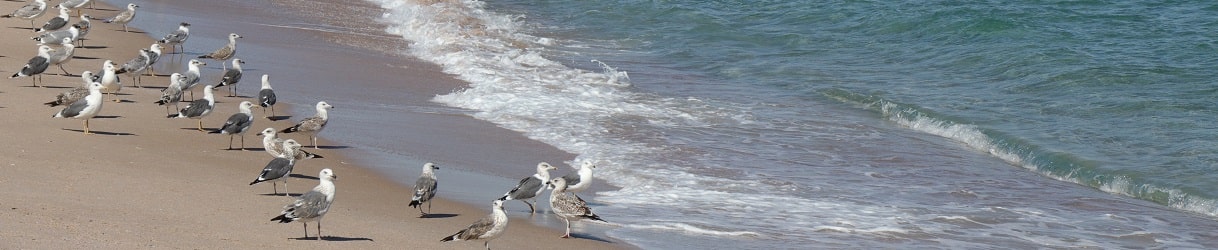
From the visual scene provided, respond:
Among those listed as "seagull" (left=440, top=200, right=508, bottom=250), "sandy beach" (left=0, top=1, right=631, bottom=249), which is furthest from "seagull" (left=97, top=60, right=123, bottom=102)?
"seagull" (left=440, top=200, right=508, bottom=250)

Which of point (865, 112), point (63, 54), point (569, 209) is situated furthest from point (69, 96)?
point (865, 112)

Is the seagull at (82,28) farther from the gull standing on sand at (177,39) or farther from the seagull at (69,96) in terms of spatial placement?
the seagull at (69,96)

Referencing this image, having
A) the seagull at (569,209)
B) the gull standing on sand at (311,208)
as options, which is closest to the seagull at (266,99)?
the seagull at (569,209)

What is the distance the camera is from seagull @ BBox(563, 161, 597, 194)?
12.0 m

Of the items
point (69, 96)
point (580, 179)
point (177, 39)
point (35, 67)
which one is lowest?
point (177, 39)

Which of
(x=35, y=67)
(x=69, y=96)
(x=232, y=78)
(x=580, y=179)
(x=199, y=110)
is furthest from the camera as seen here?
(x=232, y=78)

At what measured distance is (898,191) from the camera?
1339 cm

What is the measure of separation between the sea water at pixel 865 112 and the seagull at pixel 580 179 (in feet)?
0.63

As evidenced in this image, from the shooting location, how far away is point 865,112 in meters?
18.6

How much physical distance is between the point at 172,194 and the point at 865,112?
10116 millimetres

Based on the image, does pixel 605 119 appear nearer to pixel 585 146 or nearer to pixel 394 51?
pixel 585 146

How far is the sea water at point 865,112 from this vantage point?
12133mm

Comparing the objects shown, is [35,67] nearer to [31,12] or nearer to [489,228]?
[31,12]

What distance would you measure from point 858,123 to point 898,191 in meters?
4.28
